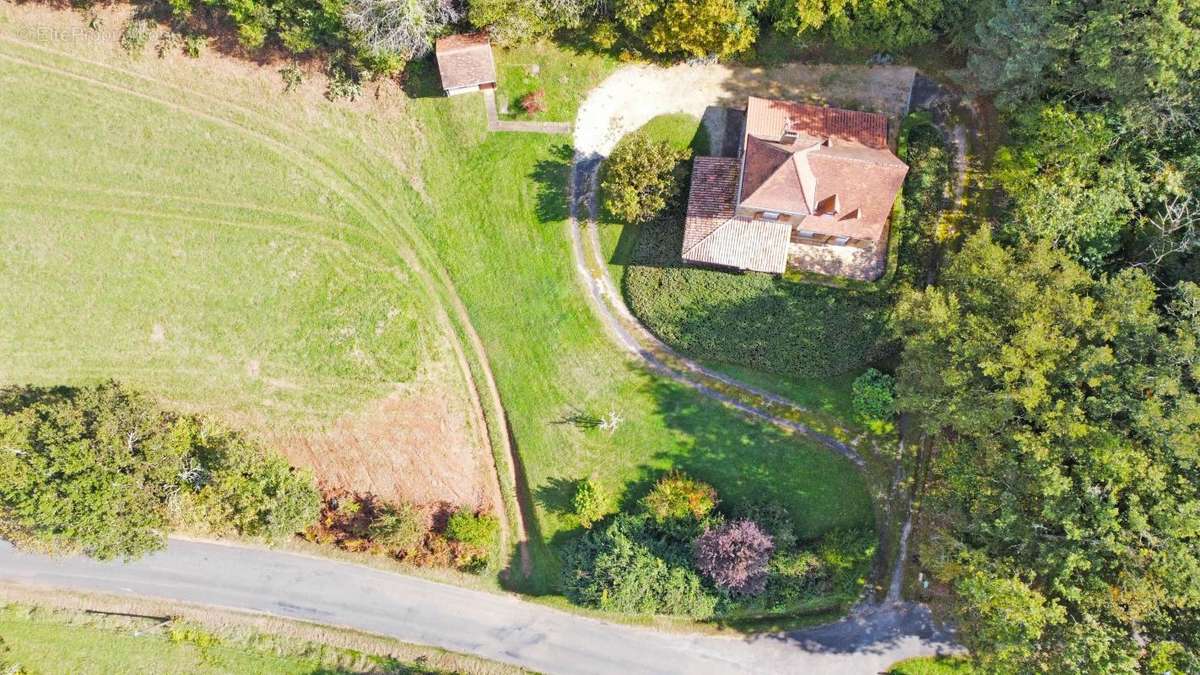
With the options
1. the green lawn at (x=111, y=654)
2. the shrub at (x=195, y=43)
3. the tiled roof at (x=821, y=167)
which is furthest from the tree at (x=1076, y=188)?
the green lawn at (x=111, y=654)

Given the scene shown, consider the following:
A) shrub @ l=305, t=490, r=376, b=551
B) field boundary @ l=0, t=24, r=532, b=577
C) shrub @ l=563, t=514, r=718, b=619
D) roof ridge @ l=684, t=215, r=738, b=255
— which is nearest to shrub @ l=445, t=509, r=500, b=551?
field boundary @ l=0, t=24, r=532, b=577

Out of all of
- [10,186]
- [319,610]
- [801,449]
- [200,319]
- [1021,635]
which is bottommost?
[319,610]

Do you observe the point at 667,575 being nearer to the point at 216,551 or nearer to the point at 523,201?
the point at 523,201

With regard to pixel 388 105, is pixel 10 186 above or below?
below

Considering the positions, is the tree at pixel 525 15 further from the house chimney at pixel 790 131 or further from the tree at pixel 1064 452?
the tree at pixel 1064 452

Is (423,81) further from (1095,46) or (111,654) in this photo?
(111,654)

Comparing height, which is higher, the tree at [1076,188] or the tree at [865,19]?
the tree at [865,19]

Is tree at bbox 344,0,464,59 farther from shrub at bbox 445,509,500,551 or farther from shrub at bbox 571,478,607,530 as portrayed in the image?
shrub at bbox 445,509,500,551

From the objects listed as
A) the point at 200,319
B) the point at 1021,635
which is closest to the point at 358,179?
the point at 200,319
